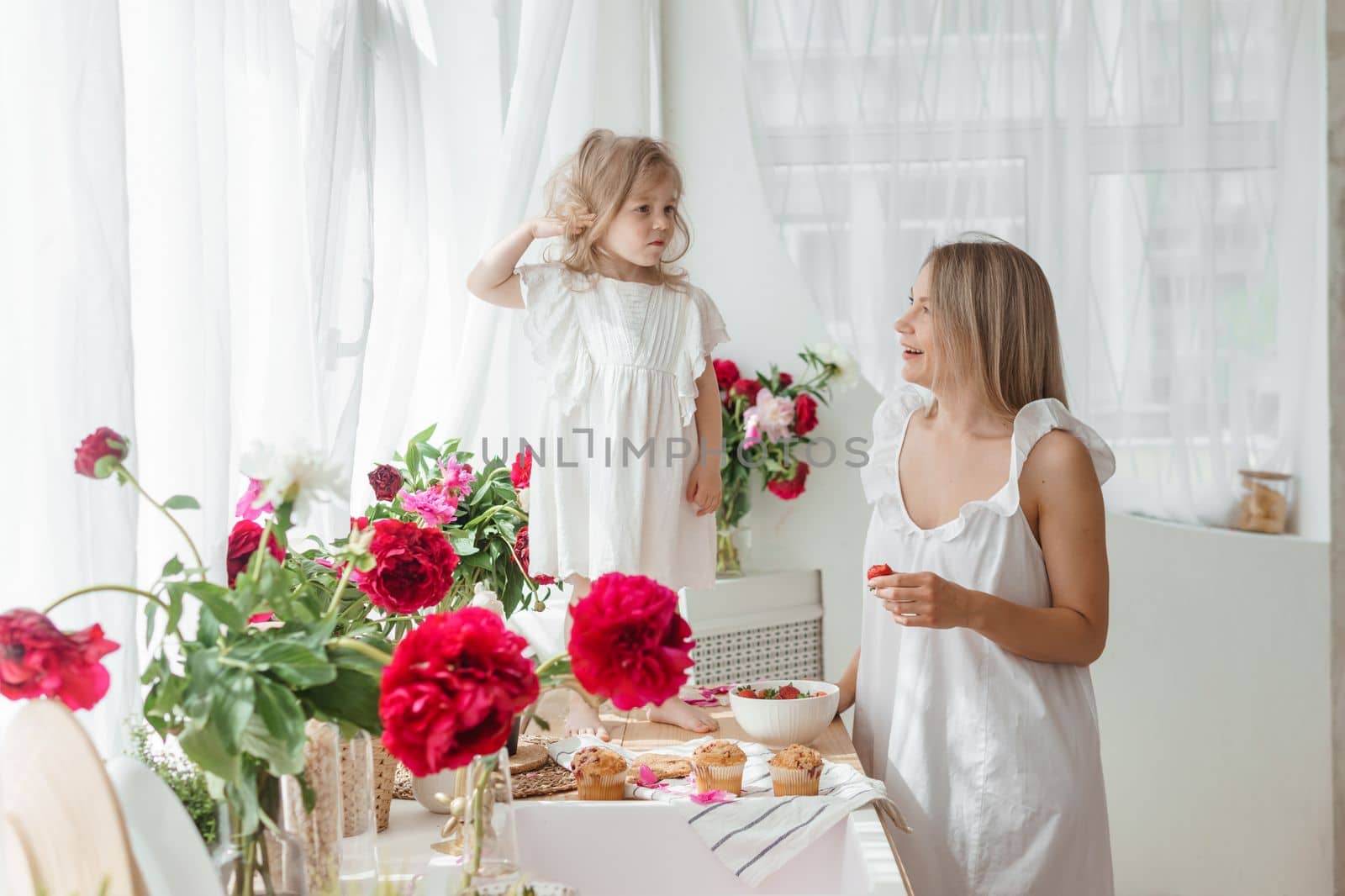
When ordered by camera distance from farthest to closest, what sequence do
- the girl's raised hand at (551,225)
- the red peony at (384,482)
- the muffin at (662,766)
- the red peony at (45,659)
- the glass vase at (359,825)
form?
the girl's raised hand at (551,225) → the red peony at (384,482) → the muffin at (662,766) → the glass vase at (359,825) → the red peony at (45,659)

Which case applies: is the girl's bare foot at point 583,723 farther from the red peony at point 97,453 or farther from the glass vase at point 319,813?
the red peony at point 97,453

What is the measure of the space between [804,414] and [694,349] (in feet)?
2.38

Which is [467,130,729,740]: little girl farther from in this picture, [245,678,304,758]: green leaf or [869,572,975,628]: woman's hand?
[245,678,304,758]: green leaf

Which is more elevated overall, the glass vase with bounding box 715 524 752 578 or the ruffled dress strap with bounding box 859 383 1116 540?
the ruffled dress strap with bounding box 859 383 1116 540

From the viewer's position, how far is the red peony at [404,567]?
35.5 inches

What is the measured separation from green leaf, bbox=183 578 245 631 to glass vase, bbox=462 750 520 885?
7.2 inches

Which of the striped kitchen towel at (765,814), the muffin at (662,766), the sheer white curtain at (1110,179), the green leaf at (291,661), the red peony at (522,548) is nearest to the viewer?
the green leaf at (291,661)

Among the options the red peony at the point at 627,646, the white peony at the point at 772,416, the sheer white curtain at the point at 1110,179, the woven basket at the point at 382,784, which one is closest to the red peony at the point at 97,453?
the red peony at the point at 627,646

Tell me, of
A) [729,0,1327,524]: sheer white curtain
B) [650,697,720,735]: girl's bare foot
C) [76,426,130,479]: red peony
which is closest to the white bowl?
[650,697,720,735]: girl's bare foot

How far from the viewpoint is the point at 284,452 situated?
2.21 ft

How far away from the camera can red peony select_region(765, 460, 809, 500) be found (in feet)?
9.00

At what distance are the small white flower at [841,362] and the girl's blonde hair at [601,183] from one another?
74 cm

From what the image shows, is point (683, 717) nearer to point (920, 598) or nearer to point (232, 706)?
point (920, 598)

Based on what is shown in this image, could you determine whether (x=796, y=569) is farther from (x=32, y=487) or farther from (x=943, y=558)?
(x=32, y=487)
